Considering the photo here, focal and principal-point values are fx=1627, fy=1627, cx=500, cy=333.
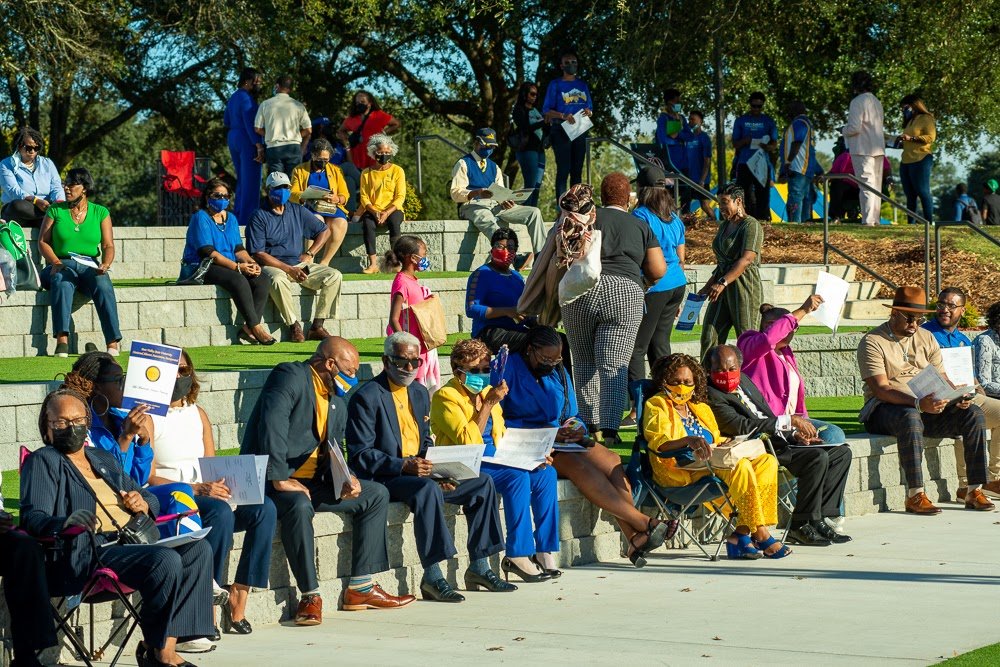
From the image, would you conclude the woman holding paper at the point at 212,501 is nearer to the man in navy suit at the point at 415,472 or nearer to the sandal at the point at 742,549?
the man in navy suit at the point at 415,472

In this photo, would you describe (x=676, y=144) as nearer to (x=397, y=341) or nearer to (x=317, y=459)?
(x=397, y=341)

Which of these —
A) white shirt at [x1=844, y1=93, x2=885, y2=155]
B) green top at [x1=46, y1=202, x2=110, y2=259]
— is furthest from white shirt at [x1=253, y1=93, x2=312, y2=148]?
white shirt at [x1=844, y1=93, x2=885, y2=155]

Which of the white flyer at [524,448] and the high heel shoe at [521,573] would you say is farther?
the white flyer at [524,448]

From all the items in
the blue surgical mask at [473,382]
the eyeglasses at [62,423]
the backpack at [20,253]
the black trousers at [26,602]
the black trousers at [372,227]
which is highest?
the black trousers at [372,227]

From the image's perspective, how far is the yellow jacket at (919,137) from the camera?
20062 millimetres

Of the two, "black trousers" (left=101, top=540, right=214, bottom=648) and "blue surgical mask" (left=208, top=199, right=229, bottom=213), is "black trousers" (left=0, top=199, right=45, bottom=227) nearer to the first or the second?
"blue surgical mask" (left=208, top=199, right=229, bottom=213)

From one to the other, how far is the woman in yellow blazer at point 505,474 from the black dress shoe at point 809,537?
1989 mm

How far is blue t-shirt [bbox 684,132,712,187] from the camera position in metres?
21.8

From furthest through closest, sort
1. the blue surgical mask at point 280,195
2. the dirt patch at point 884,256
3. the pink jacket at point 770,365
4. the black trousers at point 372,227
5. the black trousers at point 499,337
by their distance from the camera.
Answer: the dirt patch at point 884,256 → the black trousers at point 372,227 → the blue surgical mask at point 280,195 → the black trousers at point 499,337 → the pink jacket at point 770,365

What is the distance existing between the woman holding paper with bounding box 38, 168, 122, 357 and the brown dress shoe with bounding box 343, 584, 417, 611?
211 inches

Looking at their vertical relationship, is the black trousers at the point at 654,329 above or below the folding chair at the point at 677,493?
above

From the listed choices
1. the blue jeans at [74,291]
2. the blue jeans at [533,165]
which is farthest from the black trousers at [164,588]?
the blue jeans at [533,165]

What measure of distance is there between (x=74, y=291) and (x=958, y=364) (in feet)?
23.6

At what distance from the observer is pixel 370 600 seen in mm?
8500
